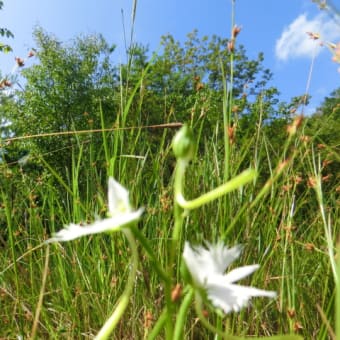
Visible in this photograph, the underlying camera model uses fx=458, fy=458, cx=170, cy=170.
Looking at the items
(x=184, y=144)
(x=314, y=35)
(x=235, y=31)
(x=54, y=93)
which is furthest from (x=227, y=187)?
(x=54, y=93)

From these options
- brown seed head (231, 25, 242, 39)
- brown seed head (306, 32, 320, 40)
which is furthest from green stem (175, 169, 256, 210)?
→ brown seed head (306, 32, 320, 40)

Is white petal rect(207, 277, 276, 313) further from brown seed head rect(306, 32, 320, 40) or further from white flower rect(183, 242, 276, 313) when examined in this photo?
brown seed head rect(306, 32, 320, 40)

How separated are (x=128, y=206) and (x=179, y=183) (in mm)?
41

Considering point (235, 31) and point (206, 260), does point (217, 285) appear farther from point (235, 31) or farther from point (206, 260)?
point (235, 31)

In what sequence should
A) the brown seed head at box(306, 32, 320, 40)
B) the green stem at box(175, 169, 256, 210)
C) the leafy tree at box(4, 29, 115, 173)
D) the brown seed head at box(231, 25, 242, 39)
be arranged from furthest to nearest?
the leafy tree at box(4, 29, 115, 173) < the brown seed head at box(306, 32, 320, 40) < the brown seed head at box(231, 25, 242, 39) < the green stem at box(175, 169, 256, 210)

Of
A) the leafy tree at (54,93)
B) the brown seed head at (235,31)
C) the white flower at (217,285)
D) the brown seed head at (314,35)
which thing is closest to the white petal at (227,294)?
the white flower at (217,285)

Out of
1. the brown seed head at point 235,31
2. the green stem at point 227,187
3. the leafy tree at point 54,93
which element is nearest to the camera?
the green stem at point 227,187

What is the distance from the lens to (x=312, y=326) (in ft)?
3.90

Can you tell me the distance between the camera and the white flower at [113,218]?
32 centimetres

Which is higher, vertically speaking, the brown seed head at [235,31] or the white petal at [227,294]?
the brown seed head at [235,31]

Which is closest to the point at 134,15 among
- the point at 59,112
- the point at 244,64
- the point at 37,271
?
the point at 37,271

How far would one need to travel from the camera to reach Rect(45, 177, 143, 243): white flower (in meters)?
0.32

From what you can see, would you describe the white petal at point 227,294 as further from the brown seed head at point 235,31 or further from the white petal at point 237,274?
the brown seed head at point 235,31

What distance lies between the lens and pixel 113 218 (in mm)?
322
